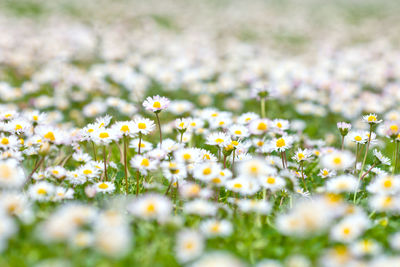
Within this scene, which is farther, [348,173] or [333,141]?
[333,141]

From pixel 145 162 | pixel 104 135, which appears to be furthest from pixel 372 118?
pixel 104 135

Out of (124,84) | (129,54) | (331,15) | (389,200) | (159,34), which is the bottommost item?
(389,200)

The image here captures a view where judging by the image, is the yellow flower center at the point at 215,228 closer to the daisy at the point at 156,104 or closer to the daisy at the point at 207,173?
the daisy at the point at 207,173

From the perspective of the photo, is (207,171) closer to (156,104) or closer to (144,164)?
(144,164)

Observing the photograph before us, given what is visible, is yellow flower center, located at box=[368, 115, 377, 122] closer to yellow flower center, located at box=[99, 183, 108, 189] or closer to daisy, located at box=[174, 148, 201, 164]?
daisy, located at box=[174, 148, 201, 164]

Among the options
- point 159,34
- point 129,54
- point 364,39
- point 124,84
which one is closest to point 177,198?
point 124,84

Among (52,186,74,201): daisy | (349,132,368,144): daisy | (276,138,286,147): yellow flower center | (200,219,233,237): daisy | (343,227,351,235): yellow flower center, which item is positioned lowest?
(200,219,233,237): daisy

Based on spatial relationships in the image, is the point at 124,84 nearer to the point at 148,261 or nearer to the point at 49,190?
the point at 49,190

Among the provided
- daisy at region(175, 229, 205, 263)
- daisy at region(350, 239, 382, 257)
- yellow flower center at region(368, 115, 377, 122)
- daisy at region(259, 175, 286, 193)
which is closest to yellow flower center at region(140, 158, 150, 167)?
daisy at region(259, 175, 286, 193)

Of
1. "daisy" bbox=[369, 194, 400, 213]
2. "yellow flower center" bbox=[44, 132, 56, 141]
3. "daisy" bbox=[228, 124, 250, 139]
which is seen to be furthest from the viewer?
"daisy" bbox=[228, 124, 250, 139]
